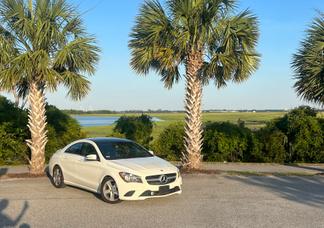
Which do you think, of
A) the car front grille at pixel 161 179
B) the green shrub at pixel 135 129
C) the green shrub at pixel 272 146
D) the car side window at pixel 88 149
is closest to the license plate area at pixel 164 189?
the car front grille at pixel 161 179

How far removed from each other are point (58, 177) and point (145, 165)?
10.6ft

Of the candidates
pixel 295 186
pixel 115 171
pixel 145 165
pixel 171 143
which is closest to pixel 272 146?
pixel 171 143

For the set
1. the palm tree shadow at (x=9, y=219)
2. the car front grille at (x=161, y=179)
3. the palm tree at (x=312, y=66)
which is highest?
the palm tree at (x=312, y=66)

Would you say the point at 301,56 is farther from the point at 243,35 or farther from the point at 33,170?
the point at 33,170

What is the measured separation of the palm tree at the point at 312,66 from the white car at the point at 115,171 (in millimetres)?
7389

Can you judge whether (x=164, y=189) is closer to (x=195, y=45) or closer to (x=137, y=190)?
(x=137, y=190)

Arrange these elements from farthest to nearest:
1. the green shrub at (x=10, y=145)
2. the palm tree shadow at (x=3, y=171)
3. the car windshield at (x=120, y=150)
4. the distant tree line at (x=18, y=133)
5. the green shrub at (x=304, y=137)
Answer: the green shrub at (x=304, y=137), the distant tree line at (x=18, y=133), the green shrub at (x=10, y=145), the palm tree shadow at (x=3, y=171), the car windshield at (x=120, y=150)

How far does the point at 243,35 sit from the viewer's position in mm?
16422

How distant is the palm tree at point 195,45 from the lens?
16.1 metres

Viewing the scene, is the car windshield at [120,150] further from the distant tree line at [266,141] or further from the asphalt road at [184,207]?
the distant tree line at [266,141]

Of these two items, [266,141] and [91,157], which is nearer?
[91,157]

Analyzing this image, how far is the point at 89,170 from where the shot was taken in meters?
11.8

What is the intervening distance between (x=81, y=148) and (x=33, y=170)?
4.05 m

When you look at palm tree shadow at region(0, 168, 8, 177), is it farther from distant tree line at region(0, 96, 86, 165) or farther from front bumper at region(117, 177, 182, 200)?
front bumper at region(117, 177, 182, 200)
